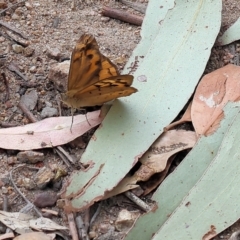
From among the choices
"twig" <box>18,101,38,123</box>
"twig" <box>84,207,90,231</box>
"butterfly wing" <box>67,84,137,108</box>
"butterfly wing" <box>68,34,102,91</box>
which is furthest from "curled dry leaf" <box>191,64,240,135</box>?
"twig" <box>18,101,38,123</box>

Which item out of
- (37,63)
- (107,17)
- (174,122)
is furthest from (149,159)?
(107,17)

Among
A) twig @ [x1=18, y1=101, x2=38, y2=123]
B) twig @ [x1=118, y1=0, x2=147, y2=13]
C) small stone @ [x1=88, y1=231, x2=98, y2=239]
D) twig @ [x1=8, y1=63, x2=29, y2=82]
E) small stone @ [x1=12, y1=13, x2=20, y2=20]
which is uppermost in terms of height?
twig @ [x1=118, y1=0, x2=147, y2=13]

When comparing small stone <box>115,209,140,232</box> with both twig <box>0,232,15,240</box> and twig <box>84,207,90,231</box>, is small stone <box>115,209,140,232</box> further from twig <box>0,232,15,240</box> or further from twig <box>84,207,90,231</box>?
twig <box>0,232,15,240</box>

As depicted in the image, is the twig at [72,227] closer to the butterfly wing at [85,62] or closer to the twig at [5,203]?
the twig at [5,203]

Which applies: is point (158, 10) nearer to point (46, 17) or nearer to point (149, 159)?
point (46, 17)

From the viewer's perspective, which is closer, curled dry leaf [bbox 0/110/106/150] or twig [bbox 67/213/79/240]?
twig [bbox 67/213/79/240]

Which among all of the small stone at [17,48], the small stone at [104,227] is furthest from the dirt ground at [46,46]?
the small stone at [104,227]
